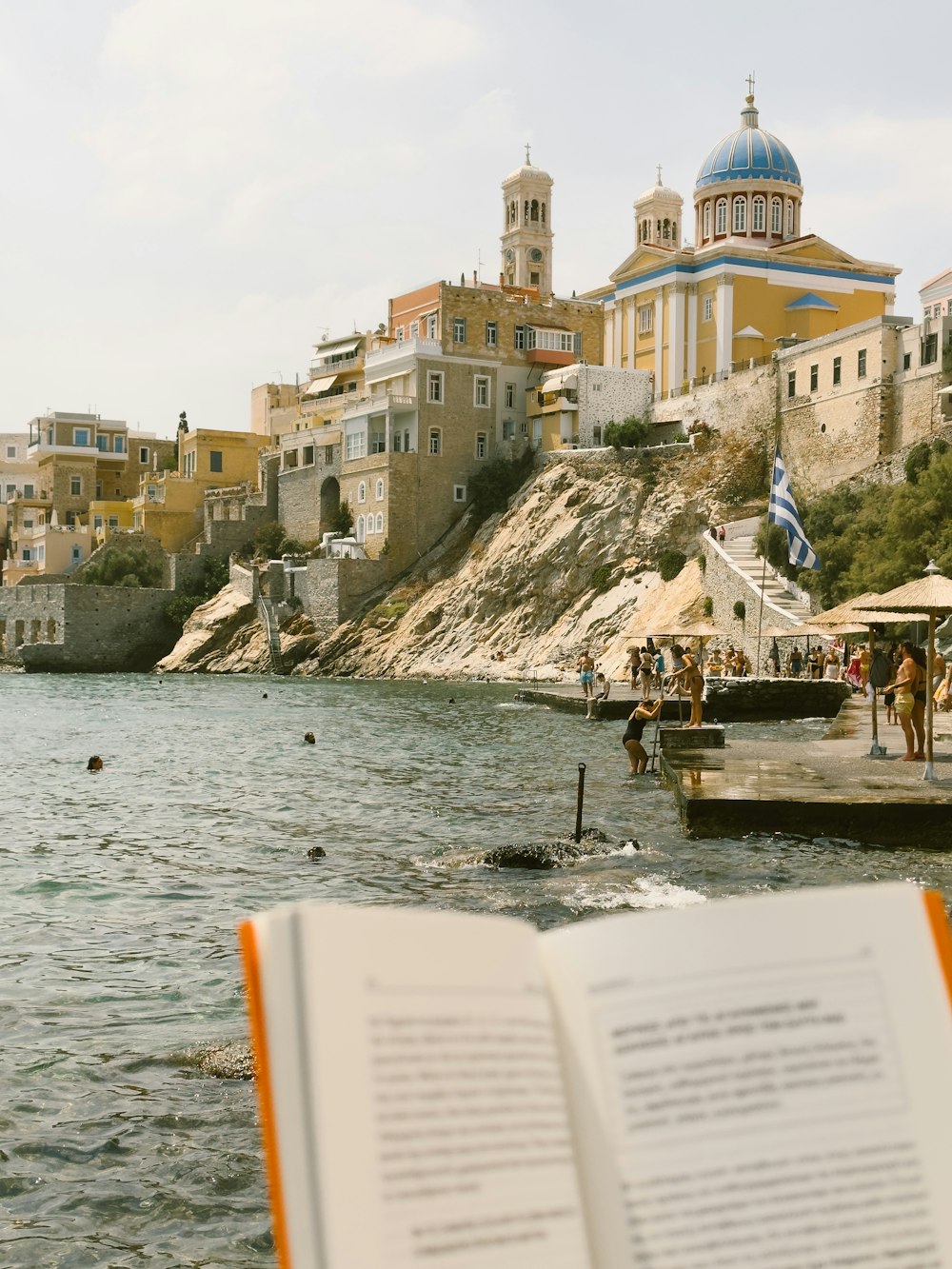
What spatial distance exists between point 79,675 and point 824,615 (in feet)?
173

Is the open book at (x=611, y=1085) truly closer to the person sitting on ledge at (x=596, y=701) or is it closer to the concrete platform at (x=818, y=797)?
the concrete platform at (x=818, y=797)

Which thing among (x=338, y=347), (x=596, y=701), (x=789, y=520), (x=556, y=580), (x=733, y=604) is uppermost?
(x=338, y=347)

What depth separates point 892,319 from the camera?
1864 inches

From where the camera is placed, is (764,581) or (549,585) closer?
(764,581)

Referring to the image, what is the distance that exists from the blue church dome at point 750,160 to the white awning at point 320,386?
83.5 feet

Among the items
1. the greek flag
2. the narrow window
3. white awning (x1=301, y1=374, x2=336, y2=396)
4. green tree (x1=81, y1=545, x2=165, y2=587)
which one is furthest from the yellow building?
the greek flag

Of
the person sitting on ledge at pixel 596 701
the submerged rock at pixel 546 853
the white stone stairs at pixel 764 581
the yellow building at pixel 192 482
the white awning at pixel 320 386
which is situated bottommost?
the submerged rock at pixel 546 853

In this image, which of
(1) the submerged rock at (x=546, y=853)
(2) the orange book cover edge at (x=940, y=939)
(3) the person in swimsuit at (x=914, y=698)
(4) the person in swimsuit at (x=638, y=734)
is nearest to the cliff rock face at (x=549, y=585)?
(4) the person in swimsuit at (x=638, y=734)

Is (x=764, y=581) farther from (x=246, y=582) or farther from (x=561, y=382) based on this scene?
(x=246, y=582)

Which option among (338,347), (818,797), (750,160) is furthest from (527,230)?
(818,797)

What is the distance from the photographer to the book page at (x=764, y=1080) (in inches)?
61.4

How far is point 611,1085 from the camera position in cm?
156

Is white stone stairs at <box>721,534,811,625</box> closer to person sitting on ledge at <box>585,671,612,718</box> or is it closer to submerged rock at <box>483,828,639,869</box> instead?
person sitting on ledge at <box>585,671,612,718</box>

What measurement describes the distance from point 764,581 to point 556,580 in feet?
58.9
